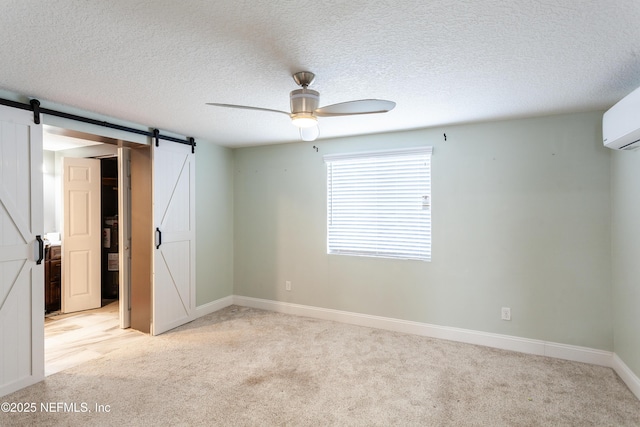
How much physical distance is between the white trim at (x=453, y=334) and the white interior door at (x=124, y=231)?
5.33 feet

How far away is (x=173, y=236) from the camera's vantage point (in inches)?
159

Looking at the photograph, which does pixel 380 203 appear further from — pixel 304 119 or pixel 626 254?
pixel 626 254

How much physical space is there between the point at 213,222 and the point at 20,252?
2.26 metres

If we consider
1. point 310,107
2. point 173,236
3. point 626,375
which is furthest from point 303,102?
point 626,375

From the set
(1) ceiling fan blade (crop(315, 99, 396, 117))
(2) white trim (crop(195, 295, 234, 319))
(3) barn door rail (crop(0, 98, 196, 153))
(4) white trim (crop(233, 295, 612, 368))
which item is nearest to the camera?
(1) ceiling fan blade (crop(315, 99, 396, 117))

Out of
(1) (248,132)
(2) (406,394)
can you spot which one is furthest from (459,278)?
(1) (248,132)

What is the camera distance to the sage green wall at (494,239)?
3078mm

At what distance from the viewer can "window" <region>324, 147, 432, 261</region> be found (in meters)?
3.79

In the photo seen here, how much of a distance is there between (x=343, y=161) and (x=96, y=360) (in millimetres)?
3432

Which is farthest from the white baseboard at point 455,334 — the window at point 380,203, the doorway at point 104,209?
the doorway at point 104,209

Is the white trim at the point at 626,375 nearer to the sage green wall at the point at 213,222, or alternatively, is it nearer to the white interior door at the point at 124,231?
the sage green wall at the point at 213,222

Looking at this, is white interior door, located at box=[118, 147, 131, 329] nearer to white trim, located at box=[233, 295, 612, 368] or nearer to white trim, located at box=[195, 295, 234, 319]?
white trim, located at box=[195, 295, 234, 319]

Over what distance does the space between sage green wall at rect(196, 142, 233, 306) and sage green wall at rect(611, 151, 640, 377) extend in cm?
457

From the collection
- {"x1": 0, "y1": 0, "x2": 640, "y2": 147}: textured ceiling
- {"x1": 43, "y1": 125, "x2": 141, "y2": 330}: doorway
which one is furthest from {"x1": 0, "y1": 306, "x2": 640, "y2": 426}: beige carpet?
{"x1": 0, "y1": 0, "x2": 640, "y2": 147}: textured ceiling
